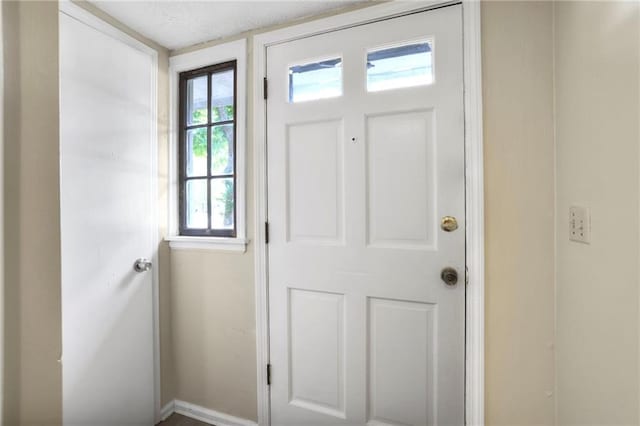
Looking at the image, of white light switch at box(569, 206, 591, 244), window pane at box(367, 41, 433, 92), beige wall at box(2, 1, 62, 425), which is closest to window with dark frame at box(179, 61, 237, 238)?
window pane at box(367, 41, 433, 92)

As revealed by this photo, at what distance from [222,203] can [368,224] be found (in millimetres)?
827

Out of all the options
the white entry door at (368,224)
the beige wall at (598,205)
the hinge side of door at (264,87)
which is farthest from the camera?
the hinge side of door at (264,87)

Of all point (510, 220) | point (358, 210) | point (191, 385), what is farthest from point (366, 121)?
point (191, 385)

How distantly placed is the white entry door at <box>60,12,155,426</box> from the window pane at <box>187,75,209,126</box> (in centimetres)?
20

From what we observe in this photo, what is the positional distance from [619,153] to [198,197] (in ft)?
5.83

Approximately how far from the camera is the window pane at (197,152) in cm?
175

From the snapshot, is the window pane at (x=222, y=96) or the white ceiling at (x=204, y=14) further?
the window pane at (x=222, y=96)

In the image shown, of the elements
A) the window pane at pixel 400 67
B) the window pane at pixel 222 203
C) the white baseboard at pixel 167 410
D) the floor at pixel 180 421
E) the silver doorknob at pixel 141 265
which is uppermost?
the window pane at pixel 400 67

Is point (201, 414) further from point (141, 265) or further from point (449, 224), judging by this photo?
point (449, 224)

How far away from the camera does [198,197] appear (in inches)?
70.1

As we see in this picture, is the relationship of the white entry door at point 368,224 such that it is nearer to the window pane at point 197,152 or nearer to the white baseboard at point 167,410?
the window pane at point 197,152

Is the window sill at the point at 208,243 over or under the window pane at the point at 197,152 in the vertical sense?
under

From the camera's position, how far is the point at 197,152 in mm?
1772

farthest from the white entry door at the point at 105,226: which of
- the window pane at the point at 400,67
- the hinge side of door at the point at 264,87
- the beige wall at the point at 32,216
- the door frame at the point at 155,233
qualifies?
the window pane at the point at 400,67
